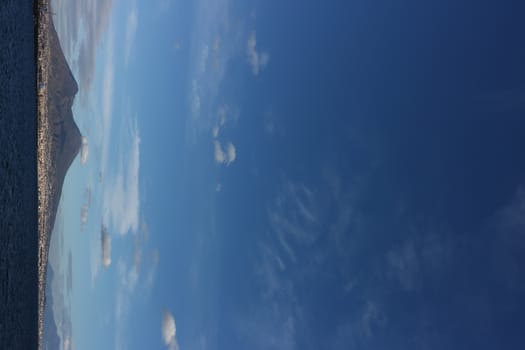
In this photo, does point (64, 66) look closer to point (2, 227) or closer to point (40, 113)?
point (40, 113)

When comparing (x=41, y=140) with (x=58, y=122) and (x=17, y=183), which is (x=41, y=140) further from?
(x=58, y=122)

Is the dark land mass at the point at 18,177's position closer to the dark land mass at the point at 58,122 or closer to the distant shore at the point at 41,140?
the distant shore at the point at 41,140

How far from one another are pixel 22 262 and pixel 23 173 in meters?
8.28

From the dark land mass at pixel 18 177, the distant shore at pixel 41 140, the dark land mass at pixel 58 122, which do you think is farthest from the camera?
the dark land mass at pixel 58 122

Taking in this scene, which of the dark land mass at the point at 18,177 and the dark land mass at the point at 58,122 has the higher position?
the dark land mass at the point at 58,122

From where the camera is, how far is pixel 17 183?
37.2 metres

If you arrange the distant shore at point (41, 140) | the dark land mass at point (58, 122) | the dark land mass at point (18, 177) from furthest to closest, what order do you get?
the dark land mass at point (58, 122) < the distant shore at point (41, 140) < the dark land mass at point (18, 177)

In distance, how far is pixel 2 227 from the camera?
3130cm

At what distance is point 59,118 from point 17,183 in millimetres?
51994

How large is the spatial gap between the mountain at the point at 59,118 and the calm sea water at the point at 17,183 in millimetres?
28348

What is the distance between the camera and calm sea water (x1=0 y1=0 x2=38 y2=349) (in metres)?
32.0

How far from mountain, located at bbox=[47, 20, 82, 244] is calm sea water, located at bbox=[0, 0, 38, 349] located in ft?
93.0

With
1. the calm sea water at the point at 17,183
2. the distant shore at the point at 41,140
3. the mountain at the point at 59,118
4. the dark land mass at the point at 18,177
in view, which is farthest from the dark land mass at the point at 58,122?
the calm sea water at the point at 17,183

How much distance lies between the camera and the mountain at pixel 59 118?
7544 cm
